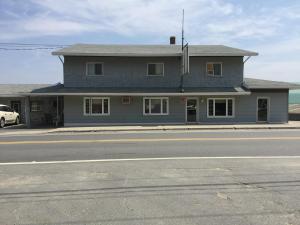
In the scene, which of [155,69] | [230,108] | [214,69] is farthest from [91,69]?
[230,108]

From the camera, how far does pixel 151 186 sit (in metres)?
8.62

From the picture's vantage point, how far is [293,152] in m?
14.3

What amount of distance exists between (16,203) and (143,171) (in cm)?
381

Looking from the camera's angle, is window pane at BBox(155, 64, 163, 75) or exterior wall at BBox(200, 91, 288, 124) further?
window pane at BBox(155, 64, 163, 75)

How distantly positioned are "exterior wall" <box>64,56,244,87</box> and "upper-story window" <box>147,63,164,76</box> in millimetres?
246

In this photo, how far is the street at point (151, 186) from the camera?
6512mm

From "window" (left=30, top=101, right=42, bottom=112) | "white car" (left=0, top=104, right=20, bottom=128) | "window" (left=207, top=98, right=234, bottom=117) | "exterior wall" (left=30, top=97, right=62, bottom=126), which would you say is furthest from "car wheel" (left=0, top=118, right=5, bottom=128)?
"window" (left=207, top=98, right=234, bottom=117)

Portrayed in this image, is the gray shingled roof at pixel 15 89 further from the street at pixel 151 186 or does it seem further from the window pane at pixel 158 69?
the street at pixel 151 186

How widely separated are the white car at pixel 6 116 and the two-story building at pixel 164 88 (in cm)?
236

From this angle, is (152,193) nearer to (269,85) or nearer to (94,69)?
(94,69)

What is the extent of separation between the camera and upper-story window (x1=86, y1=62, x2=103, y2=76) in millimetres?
30984

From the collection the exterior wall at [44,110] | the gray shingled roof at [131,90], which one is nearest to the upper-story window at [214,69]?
the gray shingled roof at [131,90]

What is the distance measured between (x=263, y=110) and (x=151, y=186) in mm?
24447

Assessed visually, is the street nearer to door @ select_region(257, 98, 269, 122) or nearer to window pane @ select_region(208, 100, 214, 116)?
window pane @ select_region(208, 100, 214, 116)
